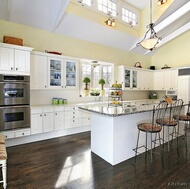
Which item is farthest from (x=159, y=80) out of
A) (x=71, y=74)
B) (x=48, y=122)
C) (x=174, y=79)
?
(x=48, y=122)

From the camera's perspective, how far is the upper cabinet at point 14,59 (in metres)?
3.09

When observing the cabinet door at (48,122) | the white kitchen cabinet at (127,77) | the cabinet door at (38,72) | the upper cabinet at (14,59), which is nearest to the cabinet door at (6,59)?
the upper cabinet at (14,59)

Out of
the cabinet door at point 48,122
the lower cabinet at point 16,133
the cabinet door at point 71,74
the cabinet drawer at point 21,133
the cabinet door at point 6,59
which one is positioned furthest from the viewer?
the cabinet door at point 71,74

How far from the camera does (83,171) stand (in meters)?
2.35

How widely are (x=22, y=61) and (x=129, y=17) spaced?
13.3 feet

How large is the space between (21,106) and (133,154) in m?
2.69

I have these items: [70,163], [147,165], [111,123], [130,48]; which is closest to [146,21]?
[130,48]

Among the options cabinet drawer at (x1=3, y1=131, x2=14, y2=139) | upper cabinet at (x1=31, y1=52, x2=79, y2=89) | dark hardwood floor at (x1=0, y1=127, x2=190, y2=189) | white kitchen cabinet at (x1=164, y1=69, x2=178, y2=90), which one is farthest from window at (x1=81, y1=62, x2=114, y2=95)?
dark hardwood floor at (x1=0, y1=127, x2=190, y2=189)

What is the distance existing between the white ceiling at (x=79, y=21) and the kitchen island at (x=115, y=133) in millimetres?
2790

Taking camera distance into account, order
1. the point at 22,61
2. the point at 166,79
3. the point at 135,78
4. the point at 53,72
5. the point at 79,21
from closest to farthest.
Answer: the point at 22,61, the point at 53,72, the point at 79,21, the point at 135,78, the point at 166,79

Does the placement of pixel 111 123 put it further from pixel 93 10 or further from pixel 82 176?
pixel 93 10

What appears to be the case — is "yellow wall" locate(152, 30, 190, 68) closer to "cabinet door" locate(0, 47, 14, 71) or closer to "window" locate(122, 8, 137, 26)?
"window" locate(122, 8, 137, 26)

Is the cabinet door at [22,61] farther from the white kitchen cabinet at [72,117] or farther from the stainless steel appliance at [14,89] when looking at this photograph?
the white kitchen cabinet at [72,117]

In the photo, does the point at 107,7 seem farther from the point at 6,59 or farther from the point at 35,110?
the point at 35,110
